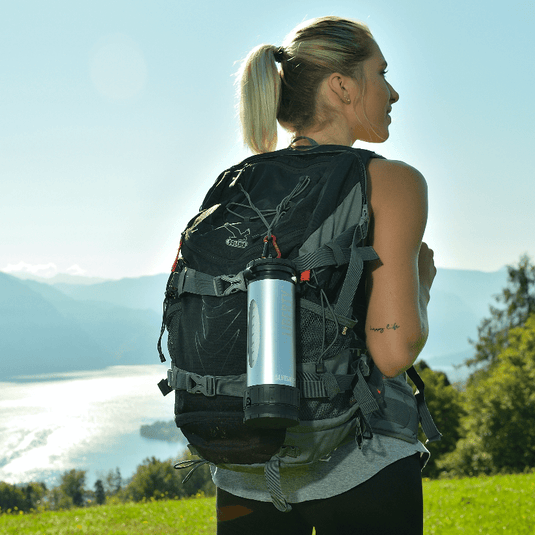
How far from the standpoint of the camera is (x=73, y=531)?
27.8 feet

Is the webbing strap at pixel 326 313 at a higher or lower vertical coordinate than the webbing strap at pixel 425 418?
higher

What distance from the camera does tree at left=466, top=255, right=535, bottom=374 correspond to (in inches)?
1348

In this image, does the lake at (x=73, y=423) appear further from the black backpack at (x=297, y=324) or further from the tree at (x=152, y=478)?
the black backpack at (x=297, y=324)

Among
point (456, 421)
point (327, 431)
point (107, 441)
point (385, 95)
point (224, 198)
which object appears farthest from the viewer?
point (107, 441)

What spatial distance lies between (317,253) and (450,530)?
7736mm

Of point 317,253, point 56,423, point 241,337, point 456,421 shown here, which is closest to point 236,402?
point 241,337

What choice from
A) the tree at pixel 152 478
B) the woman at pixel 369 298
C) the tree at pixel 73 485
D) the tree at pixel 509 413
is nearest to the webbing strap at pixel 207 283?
the woman at pixel 369 298

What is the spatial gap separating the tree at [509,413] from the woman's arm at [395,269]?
33488mm

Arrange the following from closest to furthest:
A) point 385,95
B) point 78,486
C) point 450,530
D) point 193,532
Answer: point 385,95, point 450,530, point 193,532, point 78,486

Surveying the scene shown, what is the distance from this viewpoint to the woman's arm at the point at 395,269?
1.50 m

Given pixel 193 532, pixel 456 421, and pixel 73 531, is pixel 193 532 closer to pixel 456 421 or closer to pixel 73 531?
pixel 73 531

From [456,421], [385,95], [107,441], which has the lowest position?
[107,441]

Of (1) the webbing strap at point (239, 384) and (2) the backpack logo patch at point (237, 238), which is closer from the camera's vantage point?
(1) the webbing strap at point (239, 384)

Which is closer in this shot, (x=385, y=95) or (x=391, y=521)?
(x=391, y=521)
